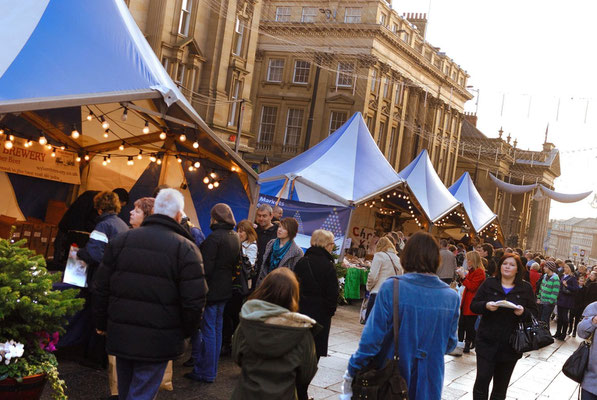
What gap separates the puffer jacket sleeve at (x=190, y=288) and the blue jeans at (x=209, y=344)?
2.26 meters

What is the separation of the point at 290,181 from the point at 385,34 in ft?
101

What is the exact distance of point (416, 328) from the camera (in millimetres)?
4430

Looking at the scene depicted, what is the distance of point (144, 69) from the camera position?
27.7 feet

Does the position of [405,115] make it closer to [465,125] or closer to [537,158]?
[465,125]

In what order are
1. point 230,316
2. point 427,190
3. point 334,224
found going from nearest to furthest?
1. point 230,316
2. point 334,224
3. point 427,190

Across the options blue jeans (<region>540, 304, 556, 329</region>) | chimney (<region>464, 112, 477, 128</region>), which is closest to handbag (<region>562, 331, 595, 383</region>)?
blue jeans (<region>540, 304, 556, 329</region>)

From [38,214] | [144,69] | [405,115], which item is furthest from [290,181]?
[405,115]

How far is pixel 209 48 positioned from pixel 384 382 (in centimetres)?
2820

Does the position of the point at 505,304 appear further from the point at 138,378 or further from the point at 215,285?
the point at 138,378

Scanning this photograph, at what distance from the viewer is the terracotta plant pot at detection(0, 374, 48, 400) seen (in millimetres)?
4668

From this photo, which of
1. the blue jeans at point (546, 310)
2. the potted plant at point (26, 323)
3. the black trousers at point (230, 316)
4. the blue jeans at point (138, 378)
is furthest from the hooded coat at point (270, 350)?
the blue jeans at point (546, 310)

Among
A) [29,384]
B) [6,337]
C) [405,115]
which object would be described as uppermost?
[405,115]

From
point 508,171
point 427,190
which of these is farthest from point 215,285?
point 508,171

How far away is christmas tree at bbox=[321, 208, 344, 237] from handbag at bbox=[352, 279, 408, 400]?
Result: 36.9ft
